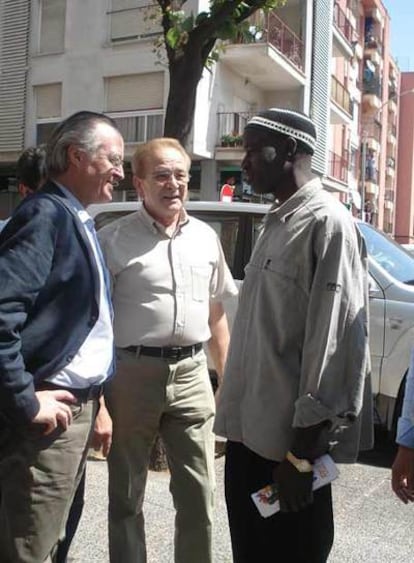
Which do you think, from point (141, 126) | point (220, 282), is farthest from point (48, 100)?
point (220, 282)

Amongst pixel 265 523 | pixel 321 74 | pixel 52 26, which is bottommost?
pixel 265 523

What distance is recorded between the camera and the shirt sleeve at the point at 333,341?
197cm

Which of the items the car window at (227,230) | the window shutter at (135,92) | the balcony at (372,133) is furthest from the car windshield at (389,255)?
the balcony at (372,133)

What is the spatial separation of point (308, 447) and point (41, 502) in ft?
2.76

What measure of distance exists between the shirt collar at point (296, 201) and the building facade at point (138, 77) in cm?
1583

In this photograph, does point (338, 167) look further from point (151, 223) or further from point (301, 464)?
point (301, 464)

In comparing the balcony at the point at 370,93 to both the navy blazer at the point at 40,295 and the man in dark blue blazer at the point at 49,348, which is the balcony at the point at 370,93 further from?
the navy blazer at the point at 40,295

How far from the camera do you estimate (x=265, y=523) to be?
2.16 meters

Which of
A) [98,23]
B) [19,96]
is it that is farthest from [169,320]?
[19,96]

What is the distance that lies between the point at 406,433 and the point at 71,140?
144cm

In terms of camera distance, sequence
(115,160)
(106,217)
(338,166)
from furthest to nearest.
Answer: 1. (338,166)
2. (106,217)
3. (115,160)

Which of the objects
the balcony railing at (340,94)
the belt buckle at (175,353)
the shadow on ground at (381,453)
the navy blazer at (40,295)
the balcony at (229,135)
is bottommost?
the shadow on ground at (381,453)

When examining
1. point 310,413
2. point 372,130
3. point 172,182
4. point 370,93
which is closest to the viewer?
point 310,413

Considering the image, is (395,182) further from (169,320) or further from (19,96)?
(169,320)
